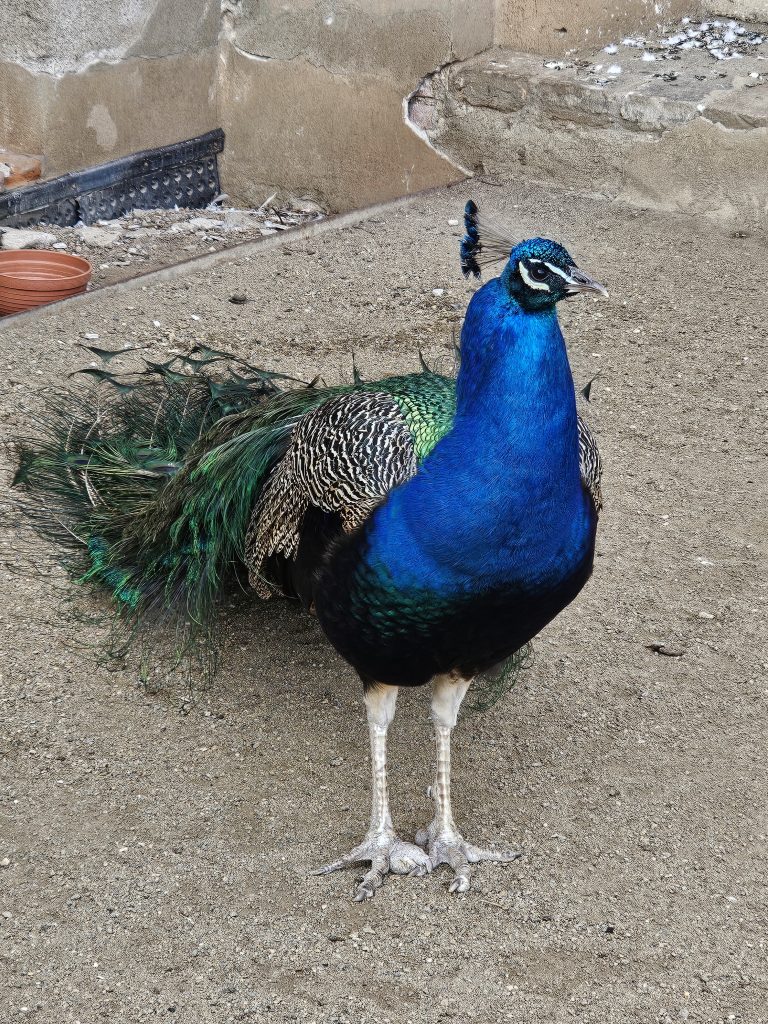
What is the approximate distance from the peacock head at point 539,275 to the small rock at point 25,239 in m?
4.05

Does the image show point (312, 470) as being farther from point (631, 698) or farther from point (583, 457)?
point (631, 698)

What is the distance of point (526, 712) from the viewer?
3.17m

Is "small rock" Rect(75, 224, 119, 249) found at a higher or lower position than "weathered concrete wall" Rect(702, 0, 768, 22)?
lower

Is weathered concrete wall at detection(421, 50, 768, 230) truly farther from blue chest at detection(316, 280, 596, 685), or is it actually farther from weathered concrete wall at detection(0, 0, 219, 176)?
blue chest at detection(316, 280, 596, 685)

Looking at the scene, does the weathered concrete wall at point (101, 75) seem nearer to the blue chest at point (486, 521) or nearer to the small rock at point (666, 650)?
the small rock at point (666, 650)

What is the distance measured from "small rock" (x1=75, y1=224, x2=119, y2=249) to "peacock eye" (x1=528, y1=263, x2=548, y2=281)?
4.22 m

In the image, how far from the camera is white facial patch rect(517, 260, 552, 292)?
86.0 inches

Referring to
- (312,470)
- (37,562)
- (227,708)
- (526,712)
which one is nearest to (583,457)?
(312,470)

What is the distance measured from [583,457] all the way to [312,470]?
21.0 inches

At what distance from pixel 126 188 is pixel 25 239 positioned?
28.4 inches

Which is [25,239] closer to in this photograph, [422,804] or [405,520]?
[422,804]

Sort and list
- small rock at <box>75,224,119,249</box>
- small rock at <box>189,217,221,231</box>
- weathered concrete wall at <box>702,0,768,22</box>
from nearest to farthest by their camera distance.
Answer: small rock at <box>75,224,119,249</box> → small rock at <box>189,217,221,231</box> → weathered concrete wall at <box>702,0,768,22</box>

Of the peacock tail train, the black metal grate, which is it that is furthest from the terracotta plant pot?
the peacock tail train

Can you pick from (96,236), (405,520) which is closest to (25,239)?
(96,236)
